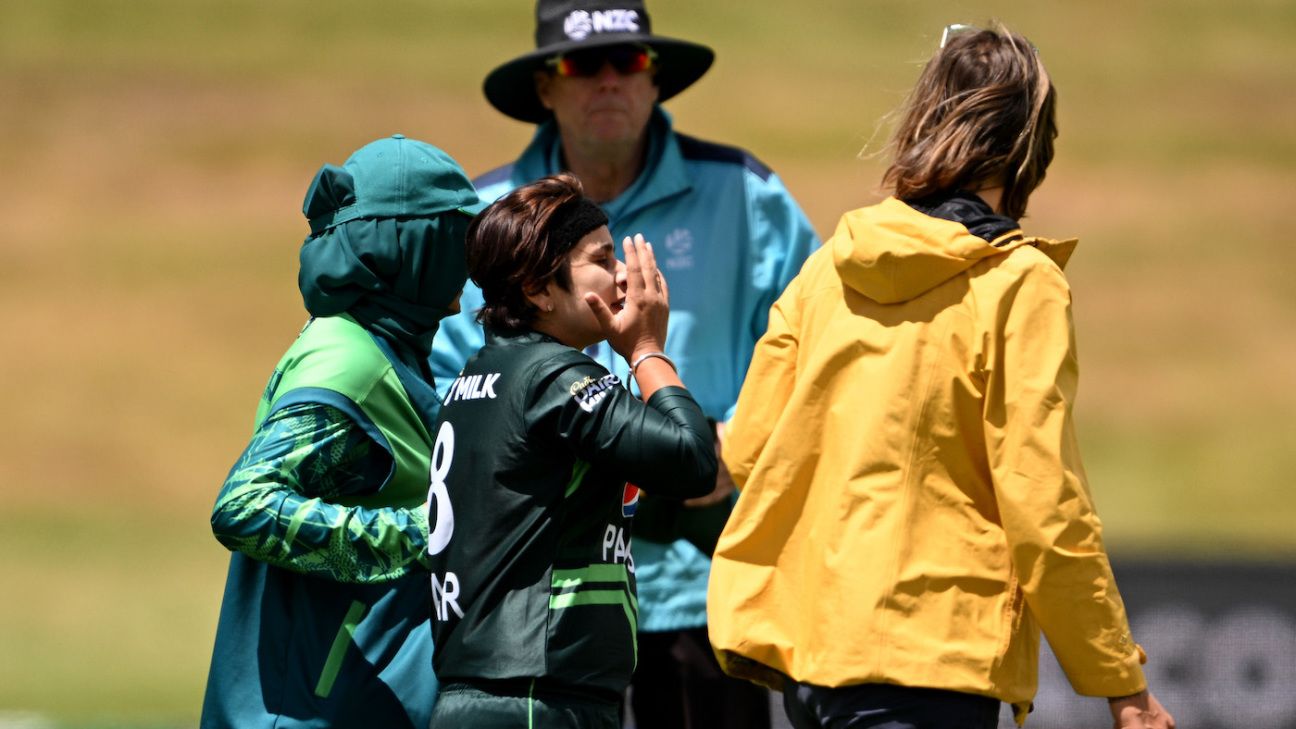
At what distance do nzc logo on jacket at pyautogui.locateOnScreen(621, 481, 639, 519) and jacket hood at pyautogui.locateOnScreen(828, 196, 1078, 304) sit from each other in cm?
44

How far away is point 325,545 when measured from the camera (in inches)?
104

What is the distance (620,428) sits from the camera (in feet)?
8.26

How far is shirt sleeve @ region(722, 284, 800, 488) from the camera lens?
109 inches

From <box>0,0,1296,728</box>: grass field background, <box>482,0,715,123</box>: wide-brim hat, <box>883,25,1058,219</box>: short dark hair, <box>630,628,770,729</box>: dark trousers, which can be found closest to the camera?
<box>883,25,1058,219</box>: short dark hair

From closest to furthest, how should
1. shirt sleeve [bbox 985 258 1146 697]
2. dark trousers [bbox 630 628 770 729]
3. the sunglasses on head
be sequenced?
shirt sleeve [bbox 985 258 1146 697]
the sunglasses on head
dark trousers [bbox 630 628 770 729]

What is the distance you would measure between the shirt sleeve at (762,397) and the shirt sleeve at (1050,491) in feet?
1.16

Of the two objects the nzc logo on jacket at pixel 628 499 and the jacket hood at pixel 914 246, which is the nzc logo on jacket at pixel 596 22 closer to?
the jacket hood at pixel 914 246

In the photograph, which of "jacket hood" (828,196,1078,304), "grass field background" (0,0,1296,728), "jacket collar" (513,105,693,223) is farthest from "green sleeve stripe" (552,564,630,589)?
"grass field background" (0,0,1296,728)

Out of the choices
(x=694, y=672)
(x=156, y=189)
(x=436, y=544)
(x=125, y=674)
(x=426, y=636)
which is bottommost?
(x=125, y=674)

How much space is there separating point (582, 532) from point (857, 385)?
0.45 m

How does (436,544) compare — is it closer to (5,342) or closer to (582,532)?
(582,532)

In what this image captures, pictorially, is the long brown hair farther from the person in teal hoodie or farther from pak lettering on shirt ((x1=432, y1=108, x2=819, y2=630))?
pak lettering on shirt ((x1=432, y1=108, x2=819, y2=630))

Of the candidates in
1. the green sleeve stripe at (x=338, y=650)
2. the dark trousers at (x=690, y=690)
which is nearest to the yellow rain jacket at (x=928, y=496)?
the green sleeve stripe at (x=338, y=650)

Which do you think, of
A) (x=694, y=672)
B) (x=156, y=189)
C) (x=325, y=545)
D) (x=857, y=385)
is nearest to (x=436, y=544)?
(x=325, y=545)
